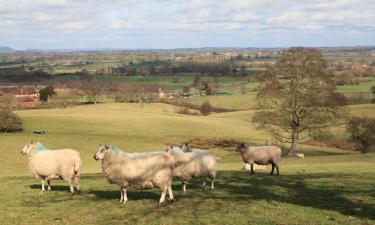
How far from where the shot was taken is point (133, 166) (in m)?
17.3

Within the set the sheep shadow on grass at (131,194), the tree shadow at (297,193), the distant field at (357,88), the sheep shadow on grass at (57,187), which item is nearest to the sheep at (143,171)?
the sheep shadow on grass at (131,194)

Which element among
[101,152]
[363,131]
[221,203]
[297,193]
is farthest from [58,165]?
[363,131]

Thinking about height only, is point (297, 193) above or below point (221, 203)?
below

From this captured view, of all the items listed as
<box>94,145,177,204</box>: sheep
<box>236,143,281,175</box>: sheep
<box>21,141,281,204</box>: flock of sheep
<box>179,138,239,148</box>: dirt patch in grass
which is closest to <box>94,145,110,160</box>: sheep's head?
<box>21,141,281,204</box>: flock of sheep

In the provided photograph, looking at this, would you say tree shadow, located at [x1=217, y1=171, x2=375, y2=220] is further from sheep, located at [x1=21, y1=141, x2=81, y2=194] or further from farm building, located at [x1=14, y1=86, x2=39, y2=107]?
farm building, located at [x1=14, y1=86, x2=39, y2=107]

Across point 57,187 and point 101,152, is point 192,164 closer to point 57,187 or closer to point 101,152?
point 101,152

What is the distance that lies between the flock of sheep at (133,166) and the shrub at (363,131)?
42107 mm

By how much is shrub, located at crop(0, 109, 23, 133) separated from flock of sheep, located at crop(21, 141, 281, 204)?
5171 centimetres

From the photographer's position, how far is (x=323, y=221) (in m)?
14.6

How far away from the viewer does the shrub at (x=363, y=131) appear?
56.3 m

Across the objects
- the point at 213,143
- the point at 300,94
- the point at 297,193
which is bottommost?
the point at 213,143

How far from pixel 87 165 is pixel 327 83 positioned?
28634 millimetres

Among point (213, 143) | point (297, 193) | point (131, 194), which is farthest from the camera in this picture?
point (213, 143)

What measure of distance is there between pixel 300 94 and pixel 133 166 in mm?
35551
